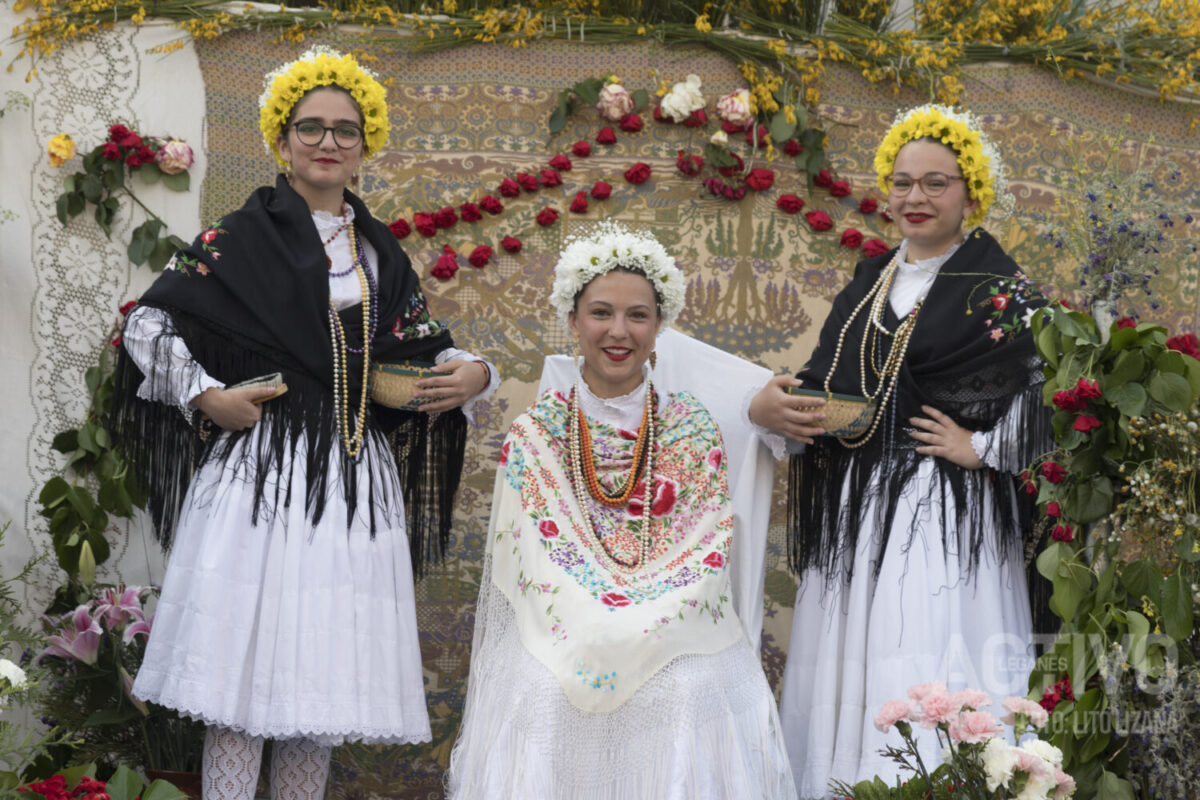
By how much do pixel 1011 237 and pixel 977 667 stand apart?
7.00 feet

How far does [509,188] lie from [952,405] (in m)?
2.05

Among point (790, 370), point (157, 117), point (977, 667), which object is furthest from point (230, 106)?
point (977, 667)

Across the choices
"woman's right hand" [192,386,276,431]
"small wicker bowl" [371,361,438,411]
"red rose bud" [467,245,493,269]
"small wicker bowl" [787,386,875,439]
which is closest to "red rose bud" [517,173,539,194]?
"red rose bud" [467,245,493,269]

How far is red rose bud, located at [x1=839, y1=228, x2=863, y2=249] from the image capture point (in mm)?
5293

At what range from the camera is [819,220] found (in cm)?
529

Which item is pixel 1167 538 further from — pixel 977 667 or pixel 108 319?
pixel 108 319

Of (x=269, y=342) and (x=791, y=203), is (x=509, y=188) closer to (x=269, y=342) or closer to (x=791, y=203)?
(x=791, y=203)

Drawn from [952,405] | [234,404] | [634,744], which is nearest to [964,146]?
[952,405]

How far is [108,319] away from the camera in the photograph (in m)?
4.97

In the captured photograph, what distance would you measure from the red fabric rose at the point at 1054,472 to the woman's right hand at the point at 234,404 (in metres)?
2.03

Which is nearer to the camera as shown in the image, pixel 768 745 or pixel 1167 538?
pixel 1167 538

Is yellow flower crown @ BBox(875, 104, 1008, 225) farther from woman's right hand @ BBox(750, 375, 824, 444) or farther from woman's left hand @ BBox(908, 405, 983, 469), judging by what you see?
woman's right hand @ BBox(750, 375, 824, 444)

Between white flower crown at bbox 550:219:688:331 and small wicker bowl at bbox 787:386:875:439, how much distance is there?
0.47 m

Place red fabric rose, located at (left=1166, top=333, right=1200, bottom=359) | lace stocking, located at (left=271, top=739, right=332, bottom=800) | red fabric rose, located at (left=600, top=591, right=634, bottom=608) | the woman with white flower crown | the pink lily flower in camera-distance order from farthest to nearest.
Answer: the pink lily flower < lace stocking, located at (left=271, top=739, right=332, bottom=800) < red fabric rose, located at (left=600, top=591, right=634, bottom=608) < the woman with white flower crown < red fabric rose, located at (left=1166, top=333, right=1200, bottom=359)
